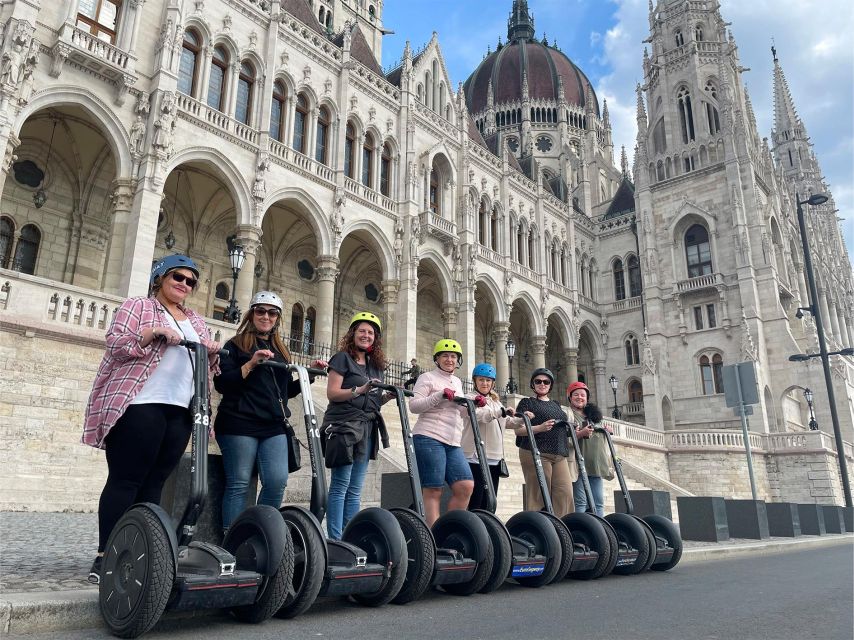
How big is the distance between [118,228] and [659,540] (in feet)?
45.3

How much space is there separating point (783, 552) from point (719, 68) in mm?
31381

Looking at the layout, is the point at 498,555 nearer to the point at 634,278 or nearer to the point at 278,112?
the point at 278,112

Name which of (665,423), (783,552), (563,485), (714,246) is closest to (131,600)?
(563,485)

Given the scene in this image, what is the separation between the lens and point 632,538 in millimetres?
5914

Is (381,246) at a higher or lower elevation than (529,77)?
lower

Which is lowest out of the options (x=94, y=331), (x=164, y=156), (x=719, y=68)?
(x=94, y=331)

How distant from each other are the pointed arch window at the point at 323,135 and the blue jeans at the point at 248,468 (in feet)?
60.8

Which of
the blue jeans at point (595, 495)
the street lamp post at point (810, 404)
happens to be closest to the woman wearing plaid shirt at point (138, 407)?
the blue jeans at point (595, 495)

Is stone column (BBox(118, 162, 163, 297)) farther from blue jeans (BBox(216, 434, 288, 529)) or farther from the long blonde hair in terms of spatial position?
blue jeans (BBox(216, 434, 288, 529))

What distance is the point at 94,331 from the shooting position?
11.2m

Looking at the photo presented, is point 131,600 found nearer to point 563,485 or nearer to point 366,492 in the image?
point 563,485

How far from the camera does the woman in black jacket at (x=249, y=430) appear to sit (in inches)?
155

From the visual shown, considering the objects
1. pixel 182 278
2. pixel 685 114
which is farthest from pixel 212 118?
pixel 685 114

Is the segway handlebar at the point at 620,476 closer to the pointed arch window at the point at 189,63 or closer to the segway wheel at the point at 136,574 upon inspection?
A: the segway wheel at the point at 136,574
